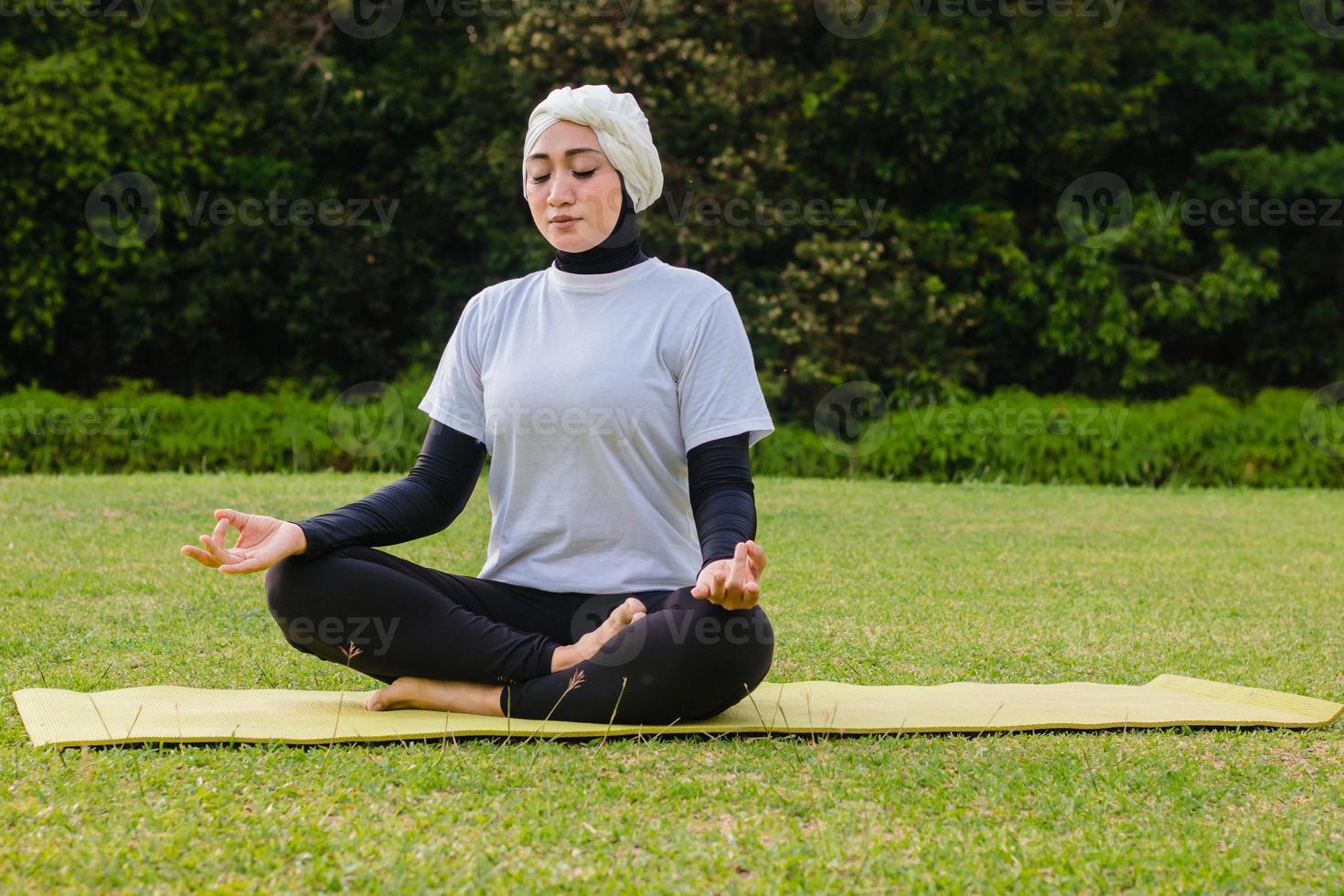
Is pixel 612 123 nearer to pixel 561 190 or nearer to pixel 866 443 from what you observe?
pixel 561 190

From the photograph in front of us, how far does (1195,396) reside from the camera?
540 inches

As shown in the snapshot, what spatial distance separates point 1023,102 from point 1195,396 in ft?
12.7

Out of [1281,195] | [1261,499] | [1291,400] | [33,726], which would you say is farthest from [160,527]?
[1281,195]

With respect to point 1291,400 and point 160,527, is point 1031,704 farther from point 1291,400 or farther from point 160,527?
point 1291,400
